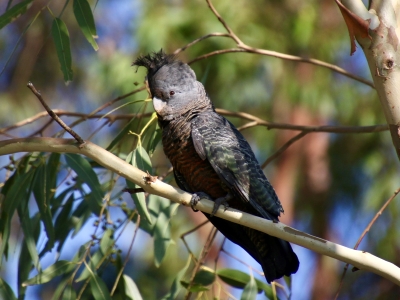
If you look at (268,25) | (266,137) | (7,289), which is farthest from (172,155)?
(266,137)

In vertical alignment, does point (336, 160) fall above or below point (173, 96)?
above

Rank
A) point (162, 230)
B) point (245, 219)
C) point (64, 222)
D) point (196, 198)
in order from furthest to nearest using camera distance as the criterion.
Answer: point (64, 222), point (162, 230), point (196, 198), point (245, 219)

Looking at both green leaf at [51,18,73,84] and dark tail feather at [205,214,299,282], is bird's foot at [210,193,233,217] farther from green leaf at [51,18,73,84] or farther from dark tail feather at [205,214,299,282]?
green leaf at [51,18,73,84]

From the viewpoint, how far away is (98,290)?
2.71 meters

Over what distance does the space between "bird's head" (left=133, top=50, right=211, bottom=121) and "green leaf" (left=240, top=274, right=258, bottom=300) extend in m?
0.94

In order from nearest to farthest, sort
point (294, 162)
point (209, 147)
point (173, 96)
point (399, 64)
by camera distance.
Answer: point (399, 64)
point (209, 147)
point (173, 96)
point (294, 162)

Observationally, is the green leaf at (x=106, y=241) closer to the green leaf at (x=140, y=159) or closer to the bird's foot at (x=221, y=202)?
the green leaf at (x=140, y=159)

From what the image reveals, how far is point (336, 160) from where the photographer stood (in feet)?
24.6

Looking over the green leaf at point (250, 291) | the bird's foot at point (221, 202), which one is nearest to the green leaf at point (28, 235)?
the bird's foot at point (221, 202)

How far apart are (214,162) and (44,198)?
857mm

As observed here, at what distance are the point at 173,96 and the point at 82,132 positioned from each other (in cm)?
540

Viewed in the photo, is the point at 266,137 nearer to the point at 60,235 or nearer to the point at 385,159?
the point at 385,159

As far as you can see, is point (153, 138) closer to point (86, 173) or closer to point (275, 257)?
point (86, 173)

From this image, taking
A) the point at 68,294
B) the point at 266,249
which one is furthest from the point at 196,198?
the point at 68,294
